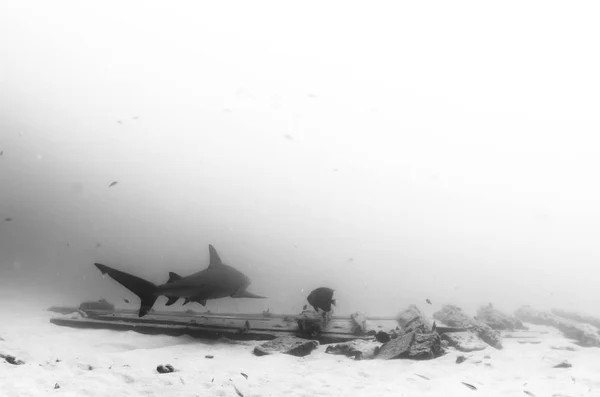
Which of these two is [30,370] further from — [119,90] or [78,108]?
[78,108]

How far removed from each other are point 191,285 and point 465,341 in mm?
6990

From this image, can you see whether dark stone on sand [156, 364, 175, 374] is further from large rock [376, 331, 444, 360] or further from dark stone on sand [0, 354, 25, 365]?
large rock [376, 331, 444, 360]

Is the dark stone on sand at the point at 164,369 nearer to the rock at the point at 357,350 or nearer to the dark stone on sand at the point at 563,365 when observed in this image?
the rock at the point at 357,350

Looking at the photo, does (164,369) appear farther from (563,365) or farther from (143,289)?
(563,365)

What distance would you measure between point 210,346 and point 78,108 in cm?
15255

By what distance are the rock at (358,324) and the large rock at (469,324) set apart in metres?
3.21

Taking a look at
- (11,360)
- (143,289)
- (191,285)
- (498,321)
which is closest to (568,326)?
(498,321)

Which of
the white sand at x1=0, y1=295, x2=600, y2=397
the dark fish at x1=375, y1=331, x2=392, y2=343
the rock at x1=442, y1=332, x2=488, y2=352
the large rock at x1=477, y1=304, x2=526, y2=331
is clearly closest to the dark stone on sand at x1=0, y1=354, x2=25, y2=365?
the white sand at x1=0, y1=295, x2=600, y2=397

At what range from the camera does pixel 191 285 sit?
7375mm

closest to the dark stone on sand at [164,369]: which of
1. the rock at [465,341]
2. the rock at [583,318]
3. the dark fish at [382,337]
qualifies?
the dark fish at [382,337]

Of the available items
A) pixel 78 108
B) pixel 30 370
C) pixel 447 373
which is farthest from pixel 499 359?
pixel 78 108

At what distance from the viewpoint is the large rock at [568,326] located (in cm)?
1023

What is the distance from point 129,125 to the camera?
152 meters

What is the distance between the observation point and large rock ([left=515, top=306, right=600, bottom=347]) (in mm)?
10227
